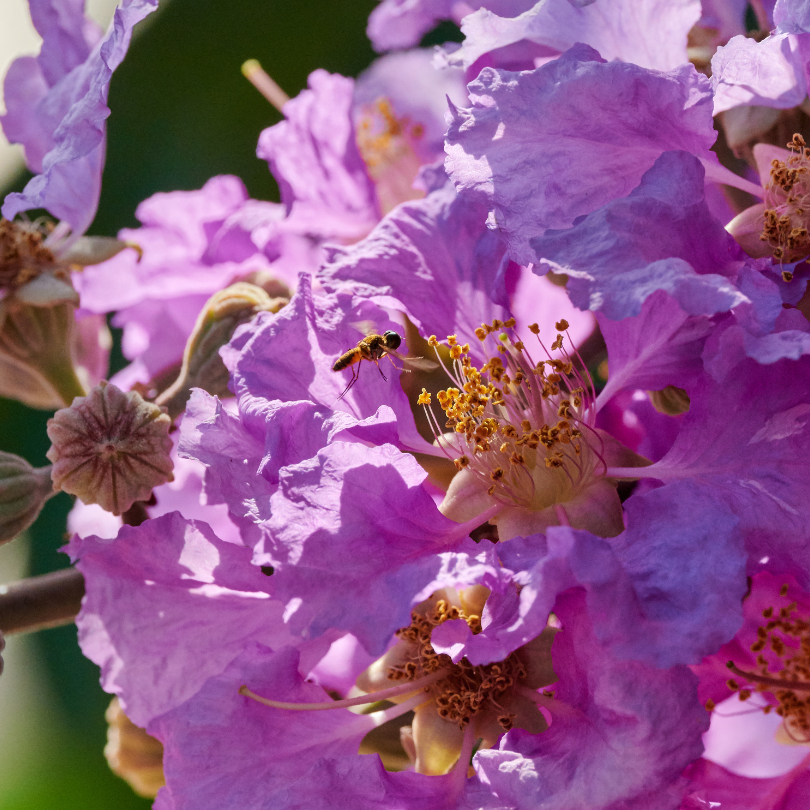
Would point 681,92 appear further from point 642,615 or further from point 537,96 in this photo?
point 642,615

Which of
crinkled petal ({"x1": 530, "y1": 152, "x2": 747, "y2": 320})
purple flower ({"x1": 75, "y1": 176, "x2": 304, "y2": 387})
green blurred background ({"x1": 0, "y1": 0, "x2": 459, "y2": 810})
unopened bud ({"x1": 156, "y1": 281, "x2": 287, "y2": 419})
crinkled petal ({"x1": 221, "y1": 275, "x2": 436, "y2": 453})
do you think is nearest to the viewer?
crinkled petal ({"x1": 530, "y1": 152, "x2": 747, "y2": 320})

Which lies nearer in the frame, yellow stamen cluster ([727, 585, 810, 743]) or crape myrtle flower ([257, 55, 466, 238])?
yellow stamen cluster ([727, 585, 810, 743])

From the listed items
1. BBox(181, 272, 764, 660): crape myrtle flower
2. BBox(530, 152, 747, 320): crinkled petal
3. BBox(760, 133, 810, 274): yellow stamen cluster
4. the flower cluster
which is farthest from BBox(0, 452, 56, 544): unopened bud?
BBox(760, 133, 810, 274): yellow stamen cluster

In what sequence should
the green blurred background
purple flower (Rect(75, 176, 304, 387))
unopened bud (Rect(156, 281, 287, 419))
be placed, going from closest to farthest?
1. unopened bud (Rect(156, 281, 287, 419))
2. purple flower (Rect(75, 176, 304, 387))
3. the green blurred background

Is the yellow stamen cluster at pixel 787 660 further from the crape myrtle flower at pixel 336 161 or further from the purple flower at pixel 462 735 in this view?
the crape myrtle flower at pixel 336 161

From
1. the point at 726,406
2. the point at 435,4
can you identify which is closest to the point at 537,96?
the point at 726,406

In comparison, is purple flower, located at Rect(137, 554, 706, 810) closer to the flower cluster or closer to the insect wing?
the flower cluster

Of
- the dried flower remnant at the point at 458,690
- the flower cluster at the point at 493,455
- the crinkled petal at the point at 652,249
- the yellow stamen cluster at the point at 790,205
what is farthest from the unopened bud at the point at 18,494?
the yellow stamen cluster at the point at 790,205

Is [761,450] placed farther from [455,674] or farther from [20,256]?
[20,256]
